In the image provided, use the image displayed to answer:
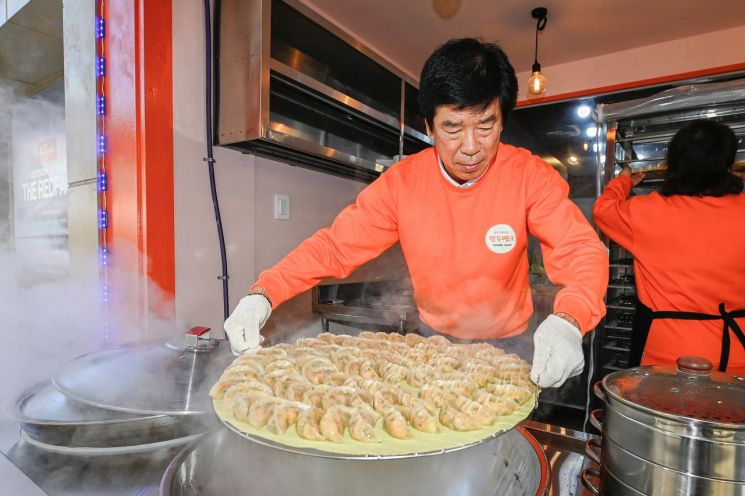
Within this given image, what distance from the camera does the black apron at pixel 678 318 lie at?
185 centimetres

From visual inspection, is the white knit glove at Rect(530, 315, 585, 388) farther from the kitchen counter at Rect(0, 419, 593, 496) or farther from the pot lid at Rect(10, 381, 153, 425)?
the pot lid at Rect(10, 381, 153, 425)

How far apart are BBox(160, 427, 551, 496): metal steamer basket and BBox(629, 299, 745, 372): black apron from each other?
1.50 metres

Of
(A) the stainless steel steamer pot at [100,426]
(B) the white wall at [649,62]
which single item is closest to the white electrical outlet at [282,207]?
(A) the stainless steel steamer pot at [100,426]

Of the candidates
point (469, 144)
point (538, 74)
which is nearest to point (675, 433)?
point (469, 144)

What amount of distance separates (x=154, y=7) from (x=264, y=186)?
1.08 meters

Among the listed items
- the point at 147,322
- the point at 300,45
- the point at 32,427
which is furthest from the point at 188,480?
the point at 300,45

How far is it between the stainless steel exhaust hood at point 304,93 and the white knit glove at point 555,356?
5.60 feet

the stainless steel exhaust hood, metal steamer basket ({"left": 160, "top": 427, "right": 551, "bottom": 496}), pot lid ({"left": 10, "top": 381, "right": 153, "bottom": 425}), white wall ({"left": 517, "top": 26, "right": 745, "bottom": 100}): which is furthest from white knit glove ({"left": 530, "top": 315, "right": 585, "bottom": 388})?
white wall ({"left": 517, "top": 26, "right": 745, "bottom": 100})

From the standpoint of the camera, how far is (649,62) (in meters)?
3.53

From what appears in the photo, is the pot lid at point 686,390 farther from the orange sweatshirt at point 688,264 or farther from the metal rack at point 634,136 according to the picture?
the metal rack at point 634,136

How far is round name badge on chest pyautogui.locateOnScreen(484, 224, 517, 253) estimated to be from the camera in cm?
157

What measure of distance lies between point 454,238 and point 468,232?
0.06m

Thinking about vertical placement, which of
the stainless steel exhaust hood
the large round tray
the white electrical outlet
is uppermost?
the stainless steel exhaust hood

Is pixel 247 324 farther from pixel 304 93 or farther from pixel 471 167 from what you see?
pixel 304 93
